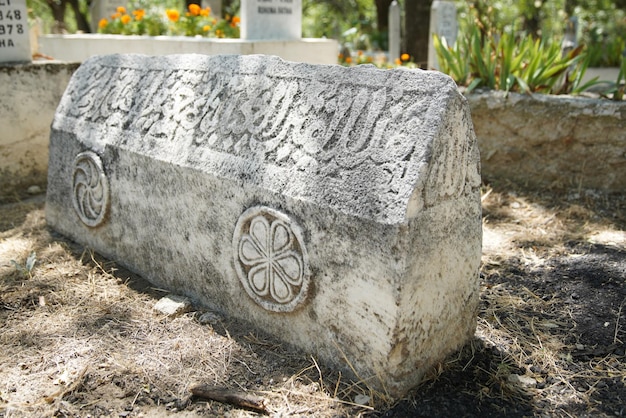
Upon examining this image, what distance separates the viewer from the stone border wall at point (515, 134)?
4418mm

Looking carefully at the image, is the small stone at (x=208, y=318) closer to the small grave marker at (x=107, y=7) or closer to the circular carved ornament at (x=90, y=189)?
the circular carved ornament at (x=90, y=189)

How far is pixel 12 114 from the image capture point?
479cm

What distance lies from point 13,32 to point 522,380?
183 inches

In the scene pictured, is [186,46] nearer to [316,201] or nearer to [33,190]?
[33,190]

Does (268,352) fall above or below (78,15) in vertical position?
below

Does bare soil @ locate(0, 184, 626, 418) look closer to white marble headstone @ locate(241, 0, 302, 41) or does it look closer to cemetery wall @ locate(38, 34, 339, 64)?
cemetery wall @ locate(38, 34, 339, 64)

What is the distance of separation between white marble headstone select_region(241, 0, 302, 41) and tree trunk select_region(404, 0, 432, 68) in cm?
263

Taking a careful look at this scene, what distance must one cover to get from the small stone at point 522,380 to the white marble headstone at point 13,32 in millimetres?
4526

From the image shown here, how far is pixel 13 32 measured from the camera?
4.97 m

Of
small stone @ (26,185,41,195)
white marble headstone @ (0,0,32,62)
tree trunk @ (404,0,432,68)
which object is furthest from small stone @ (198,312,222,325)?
tree trunk @ (404,0,432,68)

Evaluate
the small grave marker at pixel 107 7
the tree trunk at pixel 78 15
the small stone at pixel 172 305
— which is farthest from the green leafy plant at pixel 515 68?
the tree trunk at pixel 78 15

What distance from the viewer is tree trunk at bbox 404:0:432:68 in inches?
357

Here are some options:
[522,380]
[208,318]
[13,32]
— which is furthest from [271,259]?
[13,32]

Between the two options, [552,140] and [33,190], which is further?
[33,190]
